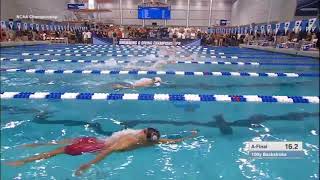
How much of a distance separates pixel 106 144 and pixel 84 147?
0.82 feet

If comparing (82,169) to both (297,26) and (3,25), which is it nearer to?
(297,26)

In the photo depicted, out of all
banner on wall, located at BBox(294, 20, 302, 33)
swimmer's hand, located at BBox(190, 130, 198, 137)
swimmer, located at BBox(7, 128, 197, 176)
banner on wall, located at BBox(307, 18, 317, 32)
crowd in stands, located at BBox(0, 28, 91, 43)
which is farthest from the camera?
crowd in stands, located at BBox(0, 28, 91, 43)

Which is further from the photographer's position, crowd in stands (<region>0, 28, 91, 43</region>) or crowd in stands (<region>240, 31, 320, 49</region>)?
crowd in stands (<region>0, 28, 91, 43</region>)

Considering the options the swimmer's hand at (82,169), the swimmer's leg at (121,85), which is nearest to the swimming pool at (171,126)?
the swimmer's hand at (82,169)

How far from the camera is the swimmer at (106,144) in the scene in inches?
129

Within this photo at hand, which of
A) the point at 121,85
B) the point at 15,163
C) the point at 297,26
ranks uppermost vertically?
the point at 297,26

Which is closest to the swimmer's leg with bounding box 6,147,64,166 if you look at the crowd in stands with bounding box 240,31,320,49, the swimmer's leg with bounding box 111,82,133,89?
the swimmer's leg with bounding box 111,82,133,89

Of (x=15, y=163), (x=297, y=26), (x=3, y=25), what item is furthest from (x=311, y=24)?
(x=3, y=25)

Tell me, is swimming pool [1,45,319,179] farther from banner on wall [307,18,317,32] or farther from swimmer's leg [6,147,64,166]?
banner on wall [307,18,317,32]

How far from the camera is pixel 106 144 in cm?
356

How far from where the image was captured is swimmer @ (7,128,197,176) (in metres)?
3.29

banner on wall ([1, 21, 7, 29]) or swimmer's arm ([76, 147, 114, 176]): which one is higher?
banner on wall ([1, 21, 7, 29])

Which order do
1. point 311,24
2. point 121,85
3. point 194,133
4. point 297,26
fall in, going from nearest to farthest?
1. point 194,133
2. point 121,85
3. point 311,24
4. point 297,26

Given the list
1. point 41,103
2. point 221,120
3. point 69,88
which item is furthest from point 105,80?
point 221,120
